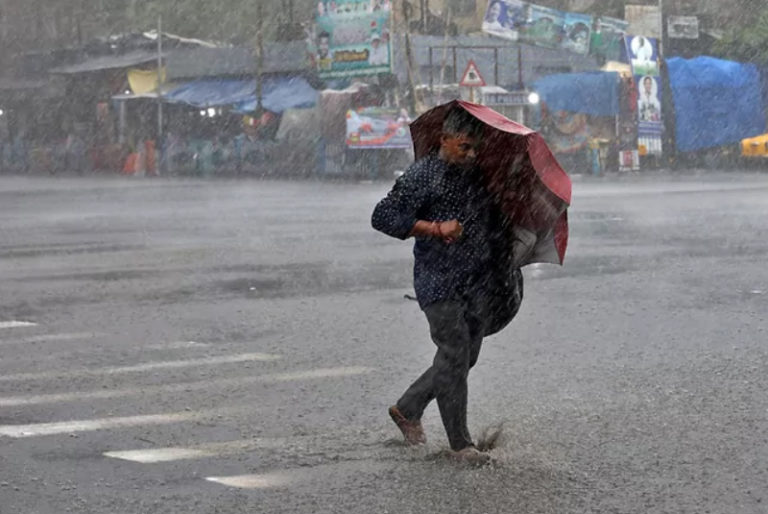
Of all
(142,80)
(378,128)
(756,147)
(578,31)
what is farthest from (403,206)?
(142,80)

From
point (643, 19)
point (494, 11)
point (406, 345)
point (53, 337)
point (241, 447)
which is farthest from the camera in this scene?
point (643, 19)

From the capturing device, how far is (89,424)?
24.1 feet

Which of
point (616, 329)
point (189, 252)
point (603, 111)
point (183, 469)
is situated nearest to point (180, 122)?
point (603, 111)

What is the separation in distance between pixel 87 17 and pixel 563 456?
231 feet

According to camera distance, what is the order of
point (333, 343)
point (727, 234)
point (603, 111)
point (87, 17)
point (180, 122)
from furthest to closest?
point (87, 17) < point (180, 122) < point (603, 111) < point (727, 234) < point (333, 343)

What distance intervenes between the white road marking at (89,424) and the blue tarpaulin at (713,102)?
125ft

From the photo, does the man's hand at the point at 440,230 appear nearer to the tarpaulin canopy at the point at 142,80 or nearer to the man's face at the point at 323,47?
the man's face at the point at 323,47

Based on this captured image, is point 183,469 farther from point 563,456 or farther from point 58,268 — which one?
point 58,268

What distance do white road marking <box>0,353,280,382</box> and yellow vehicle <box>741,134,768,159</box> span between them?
33.9 m

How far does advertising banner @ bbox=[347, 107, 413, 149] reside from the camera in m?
41.4

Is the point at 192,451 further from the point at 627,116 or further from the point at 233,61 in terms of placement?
the point at 233,61

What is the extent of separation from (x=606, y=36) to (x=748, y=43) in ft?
15.0

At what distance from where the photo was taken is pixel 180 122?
56062 millimetres

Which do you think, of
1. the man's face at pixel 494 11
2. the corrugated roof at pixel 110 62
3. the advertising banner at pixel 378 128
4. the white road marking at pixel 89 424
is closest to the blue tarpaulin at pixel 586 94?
the advertising banner at pixel 378 128
